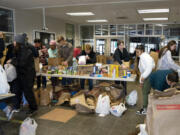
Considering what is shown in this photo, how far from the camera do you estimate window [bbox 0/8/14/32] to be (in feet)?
20.4

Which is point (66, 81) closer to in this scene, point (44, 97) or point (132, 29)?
point (44, 97)

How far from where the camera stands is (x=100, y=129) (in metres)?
2.95

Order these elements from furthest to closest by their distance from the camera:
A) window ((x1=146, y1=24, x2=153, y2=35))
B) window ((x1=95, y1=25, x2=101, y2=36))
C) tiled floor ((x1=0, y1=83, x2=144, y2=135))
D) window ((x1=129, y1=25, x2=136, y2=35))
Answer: window ((x1=95, y1=25, x2=101, y2=36)) → window ((x1=129, y1=25, x2=136, y2=35)) → window ((x1=146, y1=24, x2=153, y2=35)) → tiled floor ((x1=0, y1=83, x2=144, y2=135))

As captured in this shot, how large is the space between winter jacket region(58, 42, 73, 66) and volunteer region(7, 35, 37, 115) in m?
1.27

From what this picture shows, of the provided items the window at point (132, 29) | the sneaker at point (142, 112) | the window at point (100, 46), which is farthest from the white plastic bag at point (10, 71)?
the window at point (132, 29)

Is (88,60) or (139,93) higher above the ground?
(88,60)

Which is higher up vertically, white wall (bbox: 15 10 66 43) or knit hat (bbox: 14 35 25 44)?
white wall (bbox: 15 10 66 43)

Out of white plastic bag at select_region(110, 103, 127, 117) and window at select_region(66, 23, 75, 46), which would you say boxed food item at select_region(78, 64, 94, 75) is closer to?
white plastic bag at select_region(110, 103, 127, 117)

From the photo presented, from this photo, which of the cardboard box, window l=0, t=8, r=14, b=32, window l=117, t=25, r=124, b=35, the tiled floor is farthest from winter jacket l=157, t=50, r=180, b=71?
window l=117, t=25, r=124, b=35

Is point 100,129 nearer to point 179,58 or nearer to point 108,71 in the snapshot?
point 108,71

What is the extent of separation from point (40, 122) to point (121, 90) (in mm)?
1763

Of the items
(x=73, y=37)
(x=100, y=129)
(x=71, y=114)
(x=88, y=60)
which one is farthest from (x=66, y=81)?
(x=73, y=37)

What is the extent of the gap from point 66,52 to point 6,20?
3.17 meters

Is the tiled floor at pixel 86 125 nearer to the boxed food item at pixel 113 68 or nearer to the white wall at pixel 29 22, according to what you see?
the boxed food item at pixel 113 68
